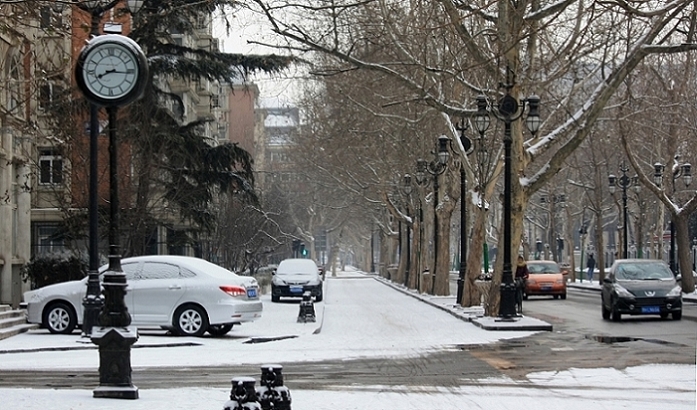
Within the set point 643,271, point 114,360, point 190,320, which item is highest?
point 643,271

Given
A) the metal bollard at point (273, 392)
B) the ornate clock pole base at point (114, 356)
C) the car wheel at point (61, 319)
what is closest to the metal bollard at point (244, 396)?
the metal bollard at point (273, 392)

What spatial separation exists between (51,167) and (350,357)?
693 inches

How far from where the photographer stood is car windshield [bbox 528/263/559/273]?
45688 mm

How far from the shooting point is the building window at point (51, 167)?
32453 millimetres

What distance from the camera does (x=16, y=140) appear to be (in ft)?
98.9

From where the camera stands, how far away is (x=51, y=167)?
33.2 meters

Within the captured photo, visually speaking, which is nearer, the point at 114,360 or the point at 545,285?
the point at 114,360

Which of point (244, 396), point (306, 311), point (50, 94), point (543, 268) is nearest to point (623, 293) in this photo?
point (306, 311)

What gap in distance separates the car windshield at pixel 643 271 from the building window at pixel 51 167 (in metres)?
15.5

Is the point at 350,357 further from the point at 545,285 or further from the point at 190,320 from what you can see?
the point at 545,285

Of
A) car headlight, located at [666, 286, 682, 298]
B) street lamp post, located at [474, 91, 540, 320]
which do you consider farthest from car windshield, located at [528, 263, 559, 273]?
street lamp post, located at [474, 91, 540, 320]

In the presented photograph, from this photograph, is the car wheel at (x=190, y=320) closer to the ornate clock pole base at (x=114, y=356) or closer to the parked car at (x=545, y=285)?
the ornate clock pole base at (x=114, y=356)

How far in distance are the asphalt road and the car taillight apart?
4.96 meters

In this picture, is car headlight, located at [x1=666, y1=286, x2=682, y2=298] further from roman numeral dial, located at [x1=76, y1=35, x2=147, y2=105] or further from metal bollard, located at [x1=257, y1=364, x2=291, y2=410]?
metal bollard, located at [x1=257, y1=364, x2=291, y2=410]
